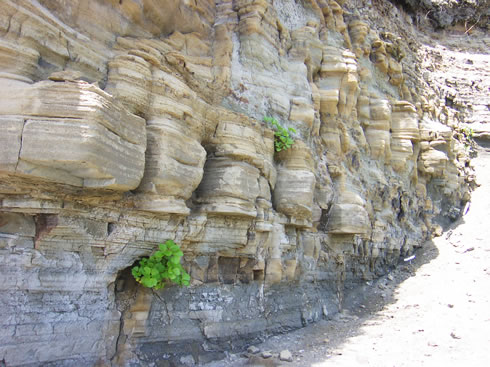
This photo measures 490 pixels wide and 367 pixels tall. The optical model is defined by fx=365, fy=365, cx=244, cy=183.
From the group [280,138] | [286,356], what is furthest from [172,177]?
[286,356]

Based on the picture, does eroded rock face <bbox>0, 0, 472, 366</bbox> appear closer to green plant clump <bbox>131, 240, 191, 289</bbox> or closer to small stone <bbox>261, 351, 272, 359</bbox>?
green plant clump <bbox>131, 240, 191, 289</bbox>

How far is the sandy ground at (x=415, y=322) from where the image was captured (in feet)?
17.6

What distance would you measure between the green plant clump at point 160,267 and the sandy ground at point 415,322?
1.51 m

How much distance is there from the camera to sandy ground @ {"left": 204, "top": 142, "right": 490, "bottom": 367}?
17.6 ft

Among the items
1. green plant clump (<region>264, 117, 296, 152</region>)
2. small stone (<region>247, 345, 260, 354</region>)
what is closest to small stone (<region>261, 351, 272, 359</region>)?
small stone (<region>247, 345, 260, 354</region>)

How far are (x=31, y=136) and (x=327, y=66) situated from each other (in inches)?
304

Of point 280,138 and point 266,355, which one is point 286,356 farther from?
point 280,138

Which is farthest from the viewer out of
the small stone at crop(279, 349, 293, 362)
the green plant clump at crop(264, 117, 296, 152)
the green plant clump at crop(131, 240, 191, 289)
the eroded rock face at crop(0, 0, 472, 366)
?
the green plant clump at crop(264, 117, 296, 152)

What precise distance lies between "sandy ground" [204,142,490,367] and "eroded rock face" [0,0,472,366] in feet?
1.56

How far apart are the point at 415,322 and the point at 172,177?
5598 millimetres

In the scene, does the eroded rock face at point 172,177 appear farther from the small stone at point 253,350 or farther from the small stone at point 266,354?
the small stone at point 266,354

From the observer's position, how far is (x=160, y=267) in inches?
187

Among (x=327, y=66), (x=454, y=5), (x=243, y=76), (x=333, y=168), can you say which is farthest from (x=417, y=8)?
(x=243, y=76)

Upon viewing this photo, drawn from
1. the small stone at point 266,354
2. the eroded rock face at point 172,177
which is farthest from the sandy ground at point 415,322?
the eroded rock face at point 172,177
